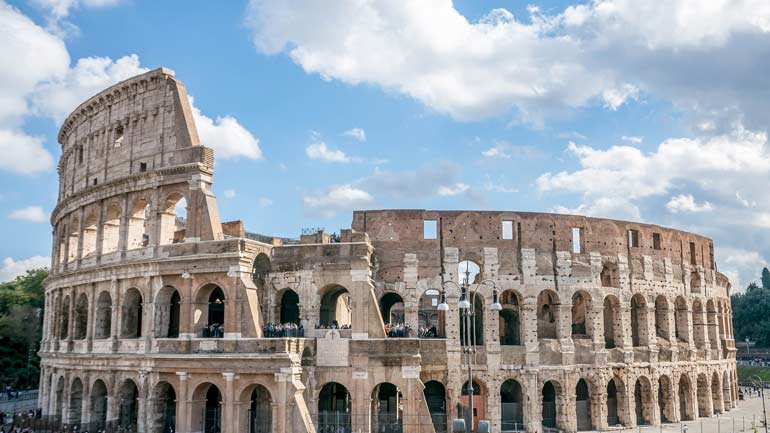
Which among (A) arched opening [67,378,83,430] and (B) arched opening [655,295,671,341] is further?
(B) arched opening [655,295,671,341]

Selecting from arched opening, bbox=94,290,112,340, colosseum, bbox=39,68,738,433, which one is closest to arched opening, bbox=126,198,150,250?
colosseum, bbox=39,68,738,433

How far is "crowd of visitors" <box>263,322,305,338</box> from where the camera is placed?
99.1ft

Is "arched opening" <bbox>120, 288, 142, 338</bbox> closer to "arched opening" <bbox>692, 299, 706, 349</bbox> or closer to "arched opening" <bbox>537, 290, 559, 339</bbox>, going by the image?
"arched opening" <bbox>537, 290, 559, 339</bbox>

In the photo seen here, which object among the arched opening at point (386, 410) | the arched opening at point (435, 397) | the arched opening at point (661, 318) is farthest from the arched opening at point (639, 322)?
the arched opening at point (386, 410)

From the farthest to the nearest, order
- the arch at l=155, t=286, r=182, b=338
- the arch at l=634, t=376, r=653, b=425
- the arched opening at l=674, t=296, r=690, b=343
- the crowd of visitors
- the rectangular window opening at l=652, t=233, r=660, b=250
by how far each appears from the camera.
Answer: the arched opening at l=674, t=296, r=690, b=343
the rectangular window opening at l=652, t=233, r=660, b=250
the arch at l=634, t=376, r=653, b=425
the arch at l=155, t=286, r=182, b=338
the crowd of visitors

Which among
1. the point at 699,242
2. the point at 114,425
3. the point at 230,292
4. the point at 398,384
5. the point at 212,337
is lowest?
the point at 114,425

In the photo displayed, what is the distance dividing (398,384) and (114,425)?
14.2m

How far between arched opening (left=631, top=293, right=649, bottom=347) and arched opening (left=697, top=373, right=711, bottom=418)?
5887 millimetres

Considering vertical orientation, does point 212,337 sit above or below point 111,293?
below

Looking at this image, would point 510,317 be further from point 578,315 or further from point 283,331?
point 283,331

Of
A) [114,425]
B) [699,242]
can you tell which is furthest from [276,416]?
[699,242]

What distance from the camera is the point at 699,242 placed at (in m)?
43.1

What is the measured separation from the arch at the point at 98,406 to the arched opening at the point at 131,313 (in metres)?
3.08

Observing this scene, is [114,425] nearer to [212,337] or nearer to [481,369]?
[212,337]
